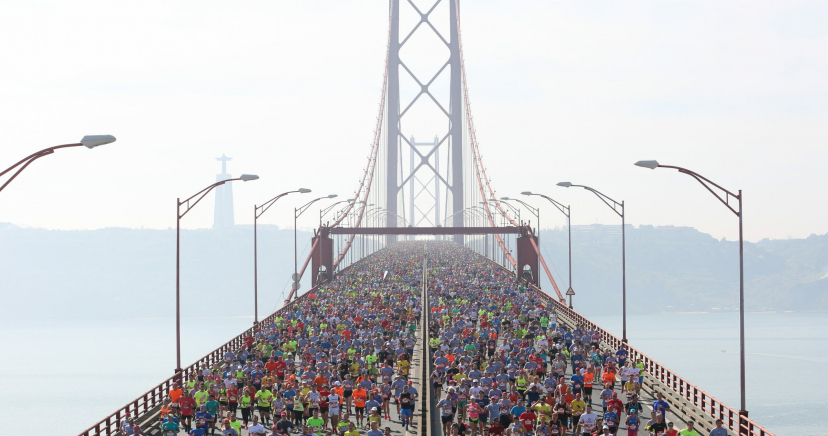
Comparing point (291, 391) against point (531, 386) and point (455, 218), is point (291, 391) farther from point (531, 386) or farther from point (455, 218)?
point (455, 218)

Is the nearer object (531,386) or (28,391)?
(531,386)

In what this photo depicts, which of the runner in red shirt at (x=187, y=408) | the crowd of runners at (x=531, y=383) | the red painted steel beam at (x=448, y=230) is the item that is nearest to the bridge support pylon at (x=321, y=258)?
the red painted steel beam at (x=448, y=230)

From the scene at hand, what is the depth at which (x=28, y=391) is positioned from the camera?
18525 cm

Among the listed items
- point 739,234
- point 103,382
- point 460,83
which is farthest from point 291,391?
point 103,382

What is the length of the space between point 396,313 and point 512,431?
17.2m

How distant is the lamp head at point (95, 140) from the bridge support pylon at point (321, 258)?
152 ft

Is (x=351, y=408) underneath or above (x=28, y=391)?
above

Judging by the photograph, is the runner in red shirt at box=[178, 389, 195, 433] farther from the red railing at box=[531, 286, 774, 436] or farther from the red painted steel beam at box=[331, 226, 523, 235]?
the red painted steel beam at box=[331, 226, 523, 235]

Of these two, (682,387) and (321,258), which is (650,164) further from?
(321,258)

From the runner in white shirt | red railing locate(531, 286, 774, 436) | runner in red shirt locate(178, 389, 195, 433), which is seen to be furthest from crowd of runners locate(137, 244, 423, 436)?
red railing locate(531, 286, 774, 436)

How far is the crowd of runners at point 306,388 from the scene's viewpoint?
16484 mm

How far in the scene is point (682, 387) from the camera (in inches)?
761

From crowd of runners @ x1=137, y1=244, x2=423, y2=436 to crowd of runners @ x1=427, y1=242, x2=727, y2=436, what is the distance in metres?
→ 1.21

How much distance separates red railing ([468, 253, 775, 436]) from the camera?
648 inches
